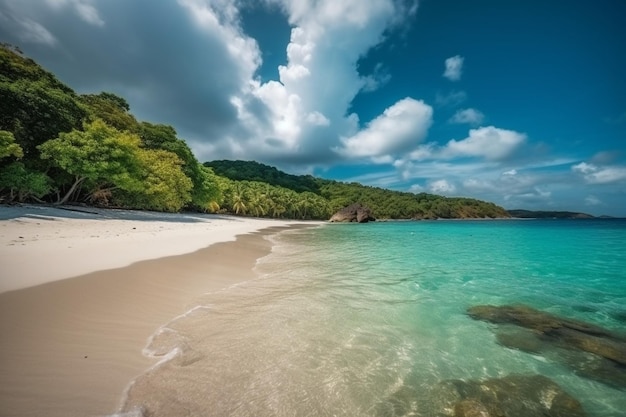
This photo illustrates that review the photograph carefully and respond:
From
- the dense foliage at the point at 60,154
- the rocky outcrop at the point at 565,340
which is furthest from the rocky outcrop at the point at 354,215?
the rocky outcrop at the point at 565,340

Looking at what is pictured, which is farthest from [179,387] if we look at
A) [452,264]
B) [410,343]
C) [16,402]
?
[452,264]

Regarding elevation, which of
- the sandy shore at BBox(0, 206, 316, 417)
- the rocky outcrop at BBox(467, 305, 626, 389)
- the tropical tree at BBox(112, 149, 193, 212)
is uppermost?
the tropical tree at BBox(112, 149, 193, 212)

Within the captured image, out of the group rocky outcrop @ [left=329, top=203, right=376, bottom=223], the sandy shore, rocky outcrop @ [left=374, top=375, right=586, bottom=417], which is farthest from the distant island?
rocky outcrop @ [left=329, top=203, right=376, bottom=223]

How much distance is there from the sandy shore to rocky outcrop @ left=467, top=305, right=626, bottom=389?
6.40 meters

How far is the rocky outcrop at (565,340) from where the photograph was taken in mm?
4281

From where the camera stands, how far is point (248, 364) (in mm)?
3865

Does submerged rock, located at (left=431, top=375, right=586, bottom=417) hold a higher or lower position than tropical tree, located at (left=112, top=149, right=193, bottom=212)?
lower

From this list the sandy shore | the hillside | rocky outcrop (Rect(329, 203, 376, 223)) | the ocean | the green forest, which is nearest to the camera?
the sandy shore

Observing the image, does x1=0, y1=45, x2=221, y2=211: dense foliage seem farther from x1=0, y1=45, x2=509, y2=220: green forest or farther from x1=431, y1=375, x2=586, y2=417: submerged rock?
x1=431, y1=375, x2=586, y2=417: submerged rock

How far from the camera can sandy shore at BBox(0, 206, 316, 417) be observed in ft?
9.15

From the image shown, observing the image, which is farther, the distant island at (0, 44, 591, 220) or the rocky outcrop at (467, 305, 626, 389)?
the distant island at (0, 44, 591, 220)

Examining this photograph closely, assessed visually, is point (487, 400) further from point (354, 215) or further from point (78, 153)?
point (354, 215)

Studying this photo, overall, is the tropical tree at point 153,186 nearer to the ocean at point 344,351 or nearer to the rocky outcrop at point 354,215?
the ocean at point 344,351

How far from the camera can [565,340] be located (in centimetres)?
528
